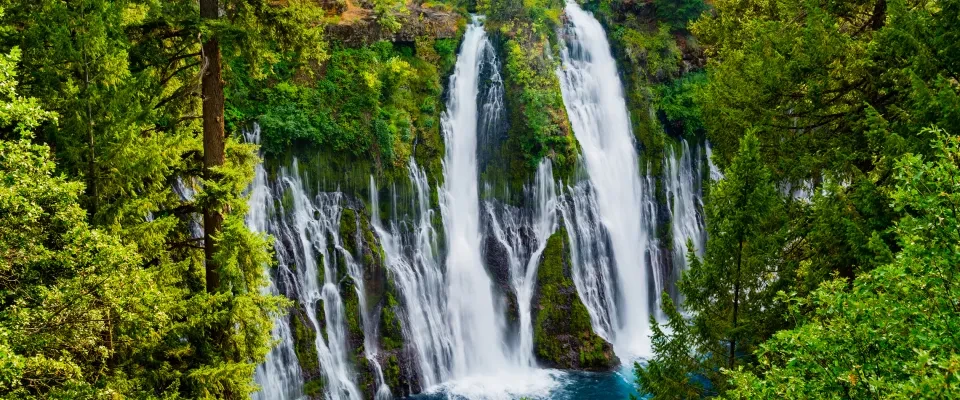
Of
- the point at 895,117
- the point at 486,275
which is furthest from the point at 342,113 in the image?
the point at 895,117

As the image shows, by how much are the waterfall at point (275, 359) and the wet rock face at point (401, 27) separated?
240 inches

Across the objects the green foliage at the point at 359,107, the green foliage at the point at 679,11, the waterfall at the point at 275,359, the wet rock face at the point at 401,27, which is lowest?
the waterfall at the point at 275,359

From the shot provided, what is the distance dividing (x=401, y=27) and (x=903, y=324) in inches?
825

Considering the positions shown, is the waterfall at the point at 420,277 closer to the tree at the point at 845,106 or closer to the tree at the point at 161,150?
the tree at the point at 161,150

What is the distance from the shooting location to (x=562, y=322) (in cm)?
2147

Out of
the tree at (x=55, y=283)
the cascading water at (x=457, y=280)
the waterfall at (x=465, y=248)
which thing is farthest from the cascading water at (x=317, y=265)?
the tree at (x=55, y=283)

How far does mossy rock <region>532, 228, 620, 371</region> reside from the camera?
20.7 metres

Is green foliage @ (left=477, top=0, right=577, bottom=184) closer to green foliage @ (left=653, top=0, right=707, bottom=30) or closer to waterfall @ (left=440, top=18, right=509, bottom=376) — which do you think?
waterfall @ (left=440, top=18, right=509, bottom=376)

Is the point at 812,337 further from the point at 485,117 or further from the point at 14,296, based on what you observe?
the point at 485,117

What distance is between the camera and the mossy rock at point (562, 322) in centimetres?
2070

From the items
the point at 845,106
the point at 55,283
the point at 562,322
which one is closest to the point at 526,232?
the point at 562,322

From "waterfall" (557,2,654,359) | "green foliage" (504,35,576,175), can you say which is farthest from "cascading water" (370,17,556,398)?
"waterfall" (557,2,654,359)

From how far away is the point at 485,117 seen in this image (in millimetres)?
23625

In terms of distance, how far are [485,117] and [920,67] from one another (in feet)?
56.0
